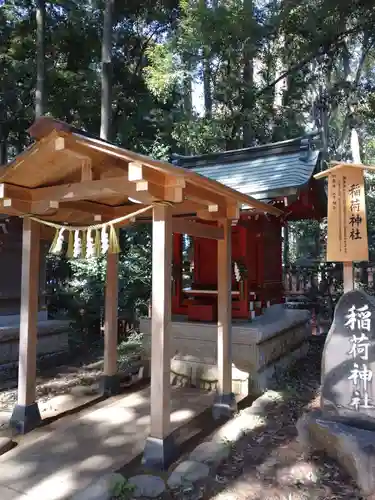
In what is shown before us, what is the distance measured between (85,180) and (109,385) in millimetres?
3252

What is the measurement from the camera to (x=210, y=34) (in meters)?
12.5

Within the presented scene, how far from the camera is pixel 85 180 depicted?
4066 mm

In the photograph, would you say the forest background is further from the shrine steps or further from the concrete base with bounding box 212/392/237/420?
the concrete base with bounding box 212/392/237/420

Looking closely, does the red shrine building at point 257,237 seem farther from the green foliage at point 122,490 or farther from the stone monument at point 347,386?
the green foliage at point 122,490

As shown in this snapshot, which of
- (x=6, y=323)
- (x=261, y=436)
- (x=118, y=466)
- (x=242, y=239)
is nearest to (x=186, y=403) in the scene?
(x=261, y=436)

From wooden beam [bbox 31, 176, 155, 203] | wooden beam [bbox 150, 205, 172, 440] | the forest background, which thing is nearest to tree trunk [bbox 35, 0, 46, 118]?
the forest background

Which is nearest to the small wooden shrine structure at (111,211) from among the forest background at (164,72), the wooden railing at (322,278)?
the forest background at (164,72)

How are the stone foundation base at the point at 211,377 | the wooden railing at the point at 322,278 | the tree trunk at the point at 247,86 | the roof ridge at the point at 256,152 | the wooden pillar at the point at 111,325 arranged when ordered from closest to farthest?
1. the wooden pillar at the point at 111,325
2. the stone foundation base at the point at 211,377
3. the roof ridge at the point at 256,152
4. the wooden railing at the point at 322,278
5. the tree trunk at the point at 247,86

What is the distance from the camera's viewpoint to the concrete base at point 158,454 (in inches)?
141

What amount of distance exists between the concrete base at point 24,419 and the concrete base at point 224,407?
7.23ft

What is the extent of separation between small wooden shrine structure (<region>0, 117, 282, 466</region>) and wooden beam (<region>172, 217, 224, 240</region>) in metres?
0.01

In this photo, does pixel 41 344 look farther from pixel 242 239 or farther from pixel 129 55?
pixel 129 55

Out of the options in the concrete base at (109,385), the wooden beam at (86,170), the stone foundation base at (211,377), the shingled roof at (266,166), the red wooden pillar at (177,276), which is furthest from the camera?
the red wooden pillar at (177,276)

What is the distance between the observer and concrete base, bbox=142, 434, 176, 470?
11.7ft
